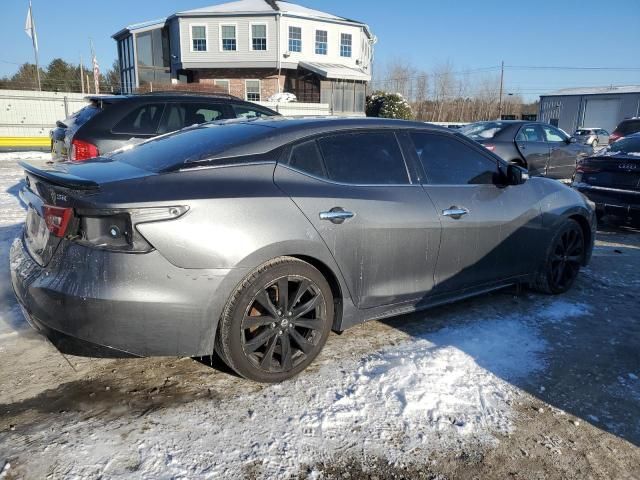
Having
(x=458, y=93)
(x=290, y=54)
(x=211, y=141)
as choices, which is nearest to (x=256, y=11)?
(x=290, y=54)

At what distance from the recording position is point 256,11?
31.4m

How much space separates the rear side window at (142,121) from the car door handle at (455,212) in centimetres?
431

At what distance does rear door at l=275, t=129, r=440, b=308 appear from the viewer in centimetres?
310

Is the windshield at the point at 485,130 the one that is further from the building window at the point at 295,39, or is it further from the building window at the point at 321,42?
the building window at the point at 321,42

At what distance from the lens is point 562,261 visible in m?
4.76

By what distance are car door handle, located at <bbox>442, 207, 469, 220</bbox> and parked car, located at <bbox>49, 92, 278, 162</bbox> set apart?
4.16 metres

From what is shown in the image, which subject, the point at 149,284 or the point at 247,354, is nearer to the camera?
the point at 149,284

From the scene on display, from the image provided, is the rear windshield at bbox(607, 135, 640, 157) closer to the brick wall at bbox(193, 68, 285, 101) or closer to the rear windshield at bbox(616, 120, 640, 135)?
the rear windshield at bbox(616, 120, 640, 135)

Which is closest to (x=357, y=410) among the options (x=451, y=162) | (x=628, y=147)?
(x=451, y=162)

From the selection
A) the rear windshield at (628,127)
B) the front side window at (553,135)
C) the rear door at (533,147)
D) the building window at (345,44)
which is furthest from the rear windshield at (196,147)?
the building window at (345,44)

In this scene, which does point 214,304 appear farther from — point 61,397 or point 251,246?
point 61,397

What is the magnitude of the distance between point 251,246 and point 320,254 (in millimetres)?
485

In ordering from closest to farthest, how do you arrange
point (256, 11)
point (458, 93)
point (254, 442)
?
1. point (254, 442)
2. point (256, 11)
3. point (458, 93)

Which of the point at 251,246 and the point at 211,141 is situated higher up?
the point at 211,141
